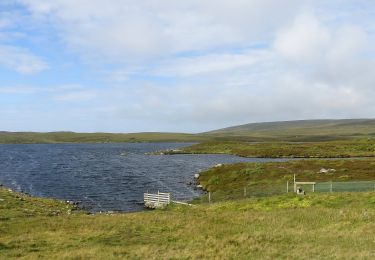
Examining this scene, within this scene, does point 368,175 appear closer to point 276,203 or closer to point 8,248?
point 276,203

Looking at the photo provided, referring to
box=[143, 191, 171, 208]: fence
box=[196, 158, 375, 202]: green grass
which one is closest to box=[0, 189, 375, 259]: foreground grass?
box=[143, 191, 171, 208]: fence

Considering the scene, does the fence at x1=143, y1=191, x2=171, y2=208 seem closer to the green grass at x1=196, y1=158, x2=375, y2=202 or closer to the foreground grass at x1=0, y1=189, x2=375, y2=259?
the green grass at x1=196, y1=158, x2=375, y2=202

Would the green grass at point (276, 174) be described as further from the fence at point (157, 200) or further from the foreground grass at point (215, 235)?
the foreground grass at point (215, 235)

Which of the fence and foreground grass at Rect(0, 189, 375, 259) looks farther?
the fence

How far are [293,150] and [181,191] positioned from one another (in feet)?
321

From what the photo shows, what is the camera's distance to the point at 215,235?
22531 mm

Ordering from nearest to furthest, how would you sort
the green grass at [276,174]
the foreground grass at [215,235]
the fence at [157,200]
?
the foreground grass at [215,235], the fence at [157,200], the green grass at [276,174]

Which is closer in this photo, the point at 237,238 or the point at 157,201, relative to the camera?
the point at 237,238

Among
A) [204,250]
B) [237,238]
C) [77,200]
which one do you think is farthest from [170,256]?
[77,200]

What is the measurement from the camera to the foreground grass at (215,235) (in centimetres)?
1823

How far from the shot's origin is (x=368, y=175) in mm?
59094

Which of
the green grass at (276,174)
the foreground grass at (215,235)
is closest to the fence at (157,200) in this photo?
the green grass at (276,174)

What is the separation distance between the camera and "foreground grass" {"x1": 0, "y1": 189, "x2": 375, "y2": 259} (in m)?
18.2

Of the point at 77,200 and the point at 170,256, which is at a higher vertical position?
the point at 170,256
